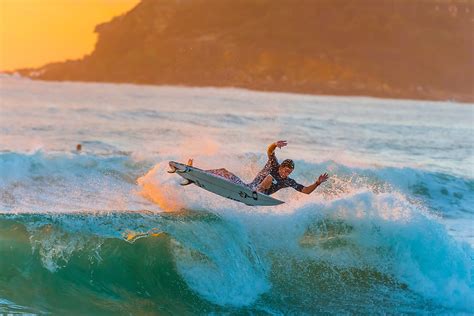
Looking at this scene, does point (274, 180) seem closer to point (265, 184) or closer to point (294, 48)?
point (265, 184)

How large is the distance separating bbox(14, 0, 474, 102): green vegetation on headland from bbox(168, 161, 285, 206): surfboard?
3114 inches

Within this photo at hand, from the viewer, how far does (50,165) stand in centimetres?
1952

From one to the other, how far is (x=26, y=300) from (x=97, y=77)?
95310 mm

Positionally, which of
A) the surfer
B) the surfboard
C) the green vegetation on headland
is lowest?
the surfboard

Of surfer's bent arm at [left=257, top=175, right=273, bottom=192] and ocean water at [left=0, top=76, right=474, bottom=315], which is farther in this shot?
surfer's bent arm at [left=257, top=175, right=273, bottom=192]

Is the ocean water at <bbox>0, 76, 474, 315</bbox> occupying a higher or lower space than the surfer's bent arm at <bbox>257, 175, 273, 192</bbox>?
lower

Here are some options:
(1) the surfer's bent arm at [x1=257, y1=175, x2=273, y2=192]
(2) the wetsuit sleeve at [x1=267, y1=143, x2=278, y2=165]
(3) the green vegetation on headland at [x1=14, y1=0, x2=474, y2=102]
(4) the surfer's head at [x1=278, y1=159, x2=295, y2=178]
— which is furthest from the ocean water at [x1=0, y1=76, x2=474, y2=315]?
(3) the green vegetation on headland at [x1=14, y1=0, x2=474, y2=102]

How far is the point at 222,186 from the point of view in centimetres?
1105

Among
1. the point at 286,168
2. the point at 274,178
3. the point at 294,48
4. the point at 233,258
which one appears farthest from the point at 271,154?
the point at 294,48

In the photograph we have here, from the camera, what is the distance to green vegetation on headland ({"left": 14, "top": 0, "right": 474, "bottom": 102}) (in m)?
106

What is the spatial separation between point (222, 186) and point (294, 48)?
11733 cm

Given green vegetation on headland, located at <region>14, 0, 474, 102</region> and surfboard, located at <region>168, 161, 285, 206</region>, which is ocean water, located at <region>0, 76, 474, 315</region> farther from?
green vegetation on headland, located at <region>14, 0, 474, 102</region>

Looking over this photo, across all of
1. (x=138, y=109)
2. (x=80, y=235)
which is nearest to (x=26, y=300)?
(x=80, y=235)

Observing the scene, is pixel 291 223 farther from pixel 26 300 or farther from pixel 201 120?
pixel 201 120
